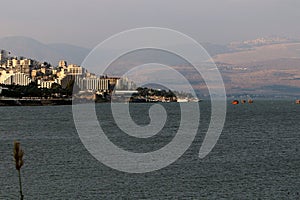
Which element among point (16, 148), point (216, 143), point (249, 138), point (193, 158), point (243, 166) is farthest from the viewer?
point (249, 138)

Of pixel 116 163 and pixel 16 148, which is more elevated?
pixel 16 148

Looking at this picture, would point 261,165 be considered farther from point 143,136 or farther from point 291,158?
point 143,136

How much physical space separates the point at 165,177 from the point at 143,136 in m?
41.6

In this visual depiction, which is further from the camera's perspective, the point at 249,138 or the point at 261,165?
the point at 249,138

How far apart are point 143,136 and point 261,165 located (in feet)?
117

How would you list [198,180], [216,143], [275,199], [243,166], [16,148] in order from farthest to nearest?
[216,143] < [243,166] < [198,180] < [275,199] < [16,148]

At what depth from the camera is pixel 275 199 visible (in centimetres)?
3684

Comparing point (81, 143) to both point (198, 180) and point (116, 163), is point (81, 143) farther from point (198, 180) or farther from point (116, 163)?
point (198, 180)

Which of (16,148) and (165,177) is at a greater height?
(16,148)

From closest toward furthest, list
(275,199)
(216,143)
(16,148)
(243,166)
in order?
(16,148) < (275,199) < (243,166) < (216,143)

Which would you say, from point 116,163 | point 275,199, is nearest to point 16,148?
point 275,199

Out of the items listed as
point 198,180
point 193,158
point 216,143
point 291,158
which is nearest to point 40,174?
point 198,180

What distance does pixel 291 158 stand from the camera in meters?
57.3

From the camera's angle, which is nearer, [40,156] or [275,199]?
[275,199]
